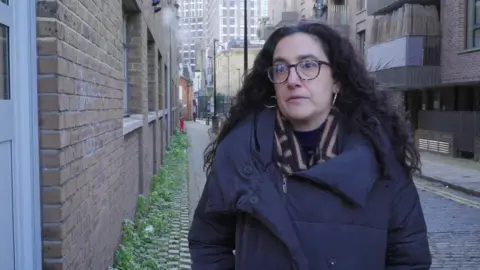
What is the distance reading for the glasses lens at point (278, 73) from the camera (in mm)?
2039

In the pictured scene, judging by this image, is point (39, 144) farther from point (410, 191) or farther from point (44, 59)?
point (410, 191)

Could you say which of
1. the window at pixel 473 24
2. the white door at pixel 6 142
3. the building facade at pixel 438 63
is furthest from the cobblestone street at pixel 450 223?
the window at pixel 473 24

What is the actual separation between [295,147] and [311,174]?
195 millimetres

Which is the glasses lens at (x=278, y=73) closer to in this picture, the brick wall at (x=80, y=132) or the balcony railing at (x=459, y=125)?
the brick wall at (x=80, y=132)

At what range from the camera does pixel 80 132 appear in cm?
323

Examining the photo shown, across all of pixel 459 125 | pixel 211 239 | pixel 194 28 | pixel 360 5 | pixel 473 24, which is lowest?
pixel 459 125

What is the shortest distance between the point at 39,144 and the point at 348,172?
1562 millimetres

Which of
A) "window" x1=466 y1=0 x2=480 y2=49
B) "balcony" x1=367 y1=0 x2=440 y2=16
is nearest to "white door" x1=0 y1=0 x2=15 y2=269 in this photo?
"window" x1=466 y1=0 x2=480 y2=49

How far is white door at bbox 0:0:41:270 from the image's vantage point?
7.73ft

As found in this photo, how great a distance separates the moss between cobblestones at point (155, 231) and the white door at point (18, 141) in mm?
2392

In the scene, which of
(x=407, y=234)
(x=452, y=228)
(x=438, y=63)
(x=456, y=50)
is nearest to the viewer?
(x=407, y=234)

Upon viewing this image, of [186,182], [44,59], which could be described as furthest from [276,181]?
[186,182]

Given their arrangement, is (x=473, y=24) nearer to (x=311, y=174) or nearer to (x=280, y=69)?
(x=280, y=69)

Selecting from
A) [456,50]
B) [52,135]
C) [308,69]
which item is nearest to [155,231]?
[52,135]
